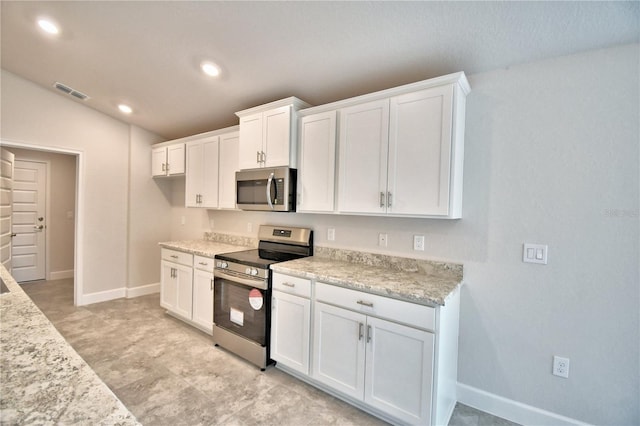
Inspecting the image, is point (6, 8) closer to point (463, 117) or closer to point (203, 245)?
point (203, 245)

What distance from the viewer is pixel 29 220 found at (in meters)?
5.25

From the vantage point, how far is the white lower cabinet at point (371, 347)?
72.0 inches

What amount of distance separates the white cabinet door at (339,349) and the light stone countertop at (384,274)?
230 mm

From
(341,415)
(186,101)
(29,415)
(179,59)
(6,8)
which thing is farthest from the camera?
(186,101)

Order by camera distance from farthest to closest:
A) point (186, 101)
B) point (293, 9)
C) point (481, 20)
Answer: point (186, 101), point (293, 9), point (481, 20)

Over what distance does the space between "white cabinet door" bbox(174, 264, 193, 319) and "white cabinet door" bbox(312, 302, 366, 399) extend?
1794 mm

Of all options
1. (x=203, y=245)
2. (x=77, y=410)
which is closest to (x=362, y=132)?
(x=77, y=410)

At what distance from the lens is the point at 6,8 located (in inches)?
94.7

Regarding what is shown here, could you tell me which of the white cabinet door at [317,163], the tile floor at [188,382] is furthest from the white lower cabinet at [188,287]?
the white cabinet door at [317,163]

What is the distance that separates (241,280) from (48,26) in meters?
2.70

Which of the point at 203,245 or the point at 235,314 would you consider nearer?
the point at 235,314

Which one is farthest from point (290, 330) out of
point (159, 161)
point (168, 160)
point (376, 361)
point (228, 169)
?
point (159, 161)

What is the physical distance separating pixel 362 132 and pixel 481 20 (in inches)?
39.0

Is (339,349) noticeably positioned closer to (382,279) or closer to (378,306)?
(378,306)
